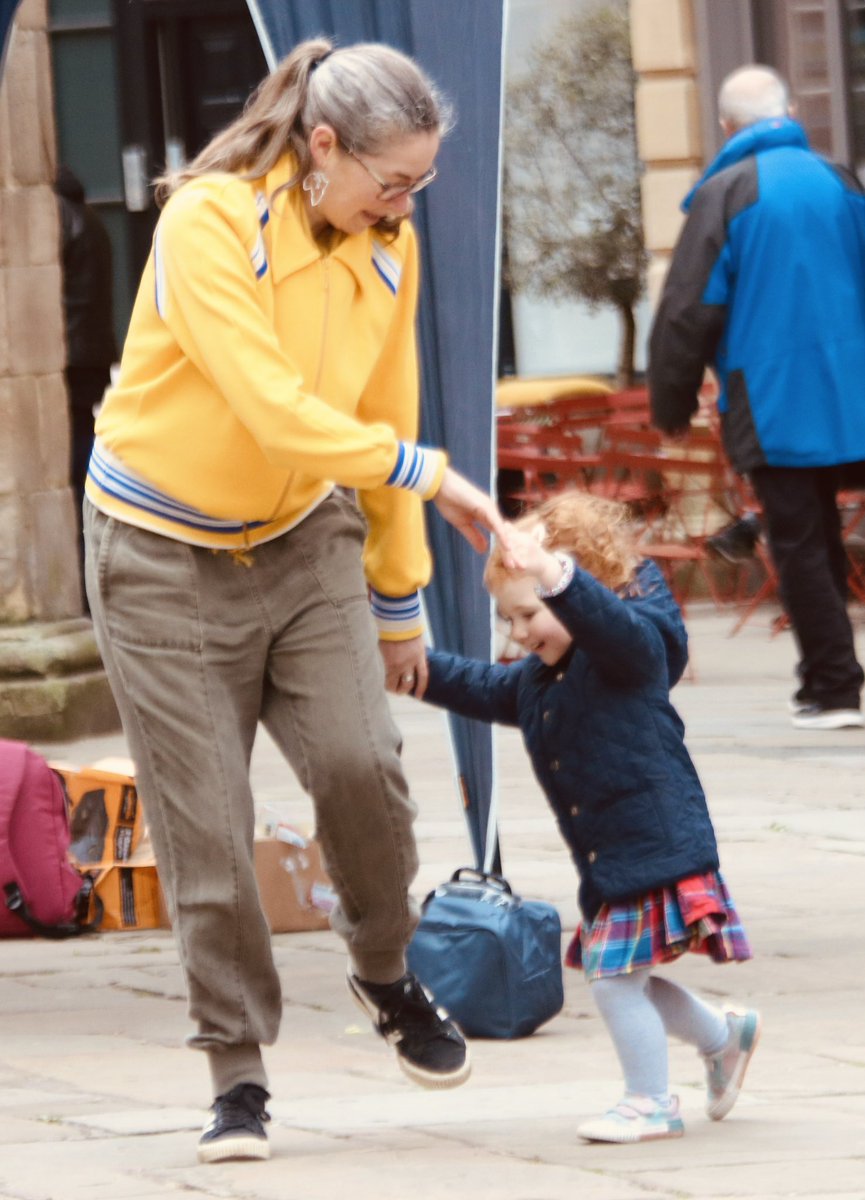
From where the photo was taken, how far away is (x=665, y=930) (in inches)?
164

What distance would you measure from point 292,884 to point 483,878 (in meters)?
1.06

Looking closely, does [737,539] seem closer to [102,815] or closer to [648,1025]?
[102,815]

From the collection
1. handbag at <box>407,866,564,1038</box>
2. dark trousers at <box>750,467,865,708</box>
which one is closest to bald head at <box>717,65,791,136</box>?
dark trousers at <box>750,467,865,708</box>

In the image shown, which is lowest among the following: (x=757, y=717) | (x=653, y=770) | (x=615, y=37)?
(x=757, y=717)

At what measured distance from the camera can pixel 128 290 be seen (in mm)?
13344

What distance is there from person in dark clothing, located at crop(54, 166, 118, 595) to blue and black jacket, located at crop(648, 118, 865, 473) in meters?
2.71

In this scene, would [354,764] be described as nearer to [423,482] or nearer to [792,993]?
[423,482]

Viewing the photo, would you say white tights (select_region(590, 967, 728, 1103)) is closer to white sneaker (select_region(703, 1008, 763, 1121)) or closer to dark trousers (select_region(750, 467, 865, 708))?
white sneaker (select_region(703, 1008, 763, 1121))

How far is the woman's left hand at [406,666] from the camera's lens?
14.5 feet

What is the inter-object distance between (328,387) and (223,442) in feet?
0.63

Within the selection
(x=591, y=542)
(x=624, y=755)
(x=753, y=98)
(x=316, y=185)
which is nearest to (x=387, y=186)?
(x=316, y=185)

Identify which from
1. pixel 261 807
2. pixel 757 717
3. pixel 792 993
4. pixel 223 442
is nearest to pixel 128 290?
pixel 757 717

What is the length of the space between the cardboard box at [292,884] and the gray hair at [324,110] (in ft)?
7.73

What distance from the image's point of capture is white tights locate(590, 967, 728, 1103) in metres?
4.15
